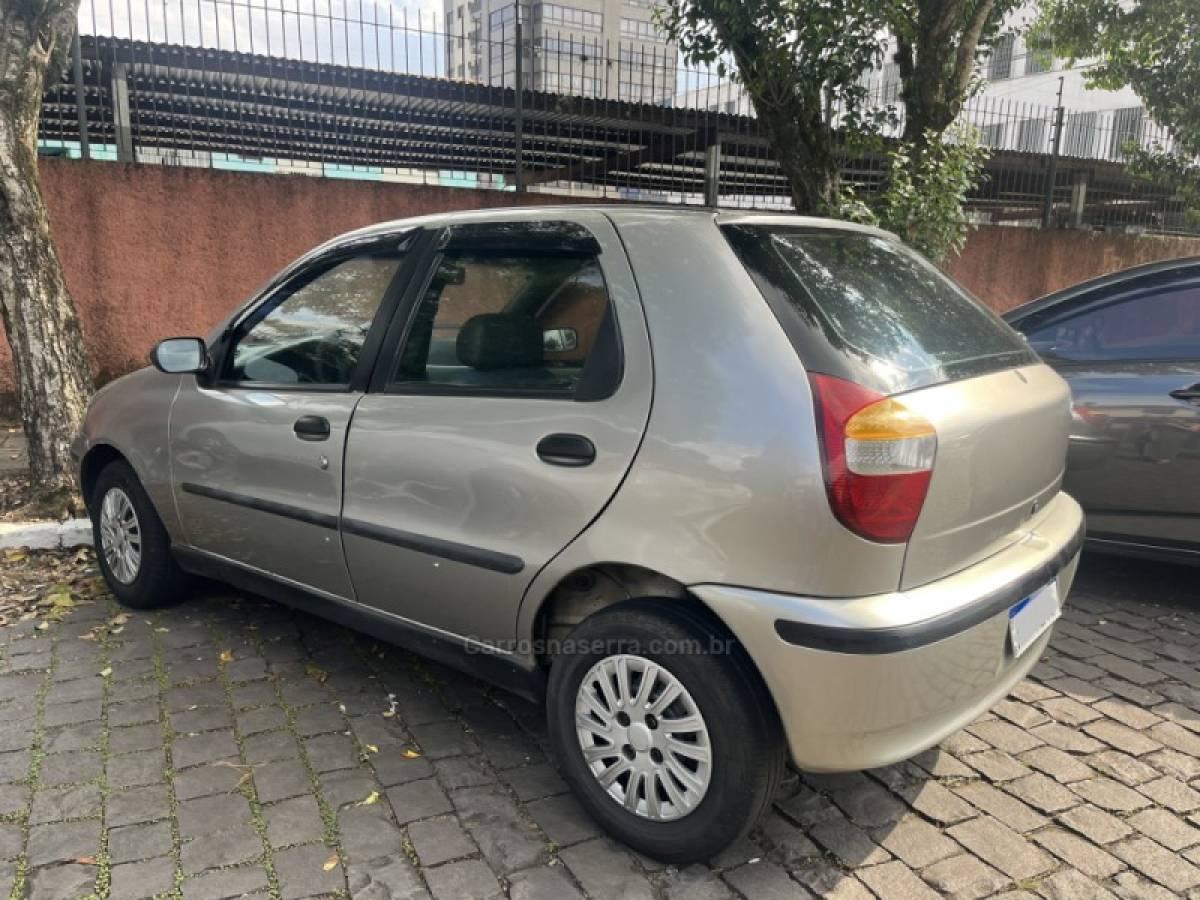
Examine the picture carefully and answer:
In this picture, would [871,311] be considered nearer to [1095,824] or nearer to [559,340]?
[559,340]

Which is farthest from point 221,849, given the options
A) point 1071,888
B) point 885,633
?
point 1071,888

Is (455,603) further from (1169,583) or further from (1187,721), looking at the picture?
(1169,583)

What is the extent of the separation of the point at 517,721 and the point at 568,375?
131 cm

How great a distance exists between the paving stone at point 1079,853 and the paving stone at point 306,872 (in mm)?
1892

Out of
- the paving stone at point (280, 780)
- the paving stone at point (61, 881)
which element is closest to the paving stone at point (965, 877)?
the paving stone at point (280, 780)

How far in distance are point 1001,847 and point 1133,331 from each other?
2783 mm

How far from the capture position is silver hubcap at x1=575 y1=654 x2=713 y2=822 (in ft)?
7.50

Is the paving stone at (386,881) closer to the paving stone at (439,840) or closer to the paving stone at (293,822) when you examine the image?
the paving stone at (439,840)

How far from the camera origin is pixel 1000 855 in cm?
246

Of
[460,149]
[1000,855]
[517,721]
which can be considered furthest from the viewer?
[460,149]

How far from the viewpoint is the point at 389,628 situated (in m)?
3.01

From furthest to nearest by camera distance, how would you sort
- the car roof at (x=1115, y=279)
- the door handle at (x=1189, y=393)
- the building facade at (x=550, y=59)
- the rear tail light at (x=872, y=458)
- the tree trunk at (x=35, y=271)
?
the building facade at (x=550, y=59)
the tree trunk at (x=35, y=271)
the car roof at (x=1115, y=279)
the door handle at (x=1189, y=393)
the rear tail light at (x=872, y=458)

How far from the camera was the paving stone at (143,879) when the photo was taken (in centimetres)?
228

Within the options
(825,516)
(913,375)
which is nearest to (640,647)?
(825,516)
